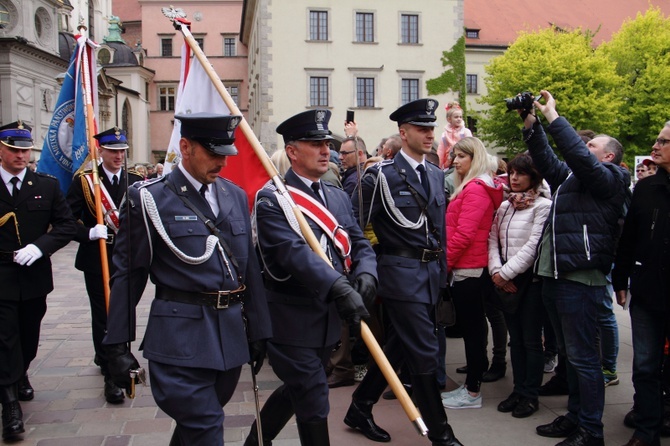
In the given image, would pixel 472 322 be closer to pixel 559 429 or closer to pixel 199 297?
pixel 559 429

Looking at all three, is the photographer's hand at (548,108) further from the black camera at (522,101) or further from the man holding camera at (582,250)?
the black camera at (522,101)

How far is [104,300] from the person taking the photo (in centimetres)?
632

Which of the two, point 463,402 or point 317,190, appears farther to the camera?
point 463,402

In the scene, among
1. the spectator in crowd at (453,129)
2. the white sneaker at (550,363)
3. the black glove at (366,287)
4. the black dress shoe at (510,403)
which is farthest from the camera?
the spectator in crowd at (453,129)

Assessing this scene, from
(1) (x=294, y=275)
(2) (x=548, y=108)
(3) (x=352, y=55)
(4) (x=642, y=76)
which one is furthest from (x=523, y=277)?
(4) (x=642, y=76)

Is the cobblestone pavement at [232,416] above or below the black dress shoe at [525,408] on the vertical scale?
below

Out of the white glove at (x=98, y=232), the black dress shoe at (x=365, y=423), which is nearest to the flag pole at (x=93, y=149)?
the white glove at (x=98, y=232)

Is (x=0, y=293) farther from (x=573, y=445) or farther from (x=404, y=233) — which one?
(x=573, y=445)

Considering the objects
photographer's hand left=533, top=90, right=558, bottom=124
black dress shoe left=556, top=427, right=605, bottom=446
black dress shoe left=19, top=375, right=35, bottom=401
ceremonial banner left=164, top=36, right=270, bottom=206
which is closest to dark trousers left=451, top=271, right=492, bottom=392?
black dress shoe left=556, top=427, right=605, bottom=446

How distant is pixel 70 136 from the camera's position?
21.7 ft

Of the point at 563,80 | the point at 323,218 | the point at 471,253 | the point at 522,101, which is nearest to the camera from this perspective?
the point at 323,218

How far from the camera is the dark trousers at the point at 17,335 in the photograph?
528 centimetres

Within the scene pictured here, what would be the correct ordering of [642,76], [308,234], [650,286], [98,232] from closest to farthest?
[308,234] < [650,286] < [98,232] < [642,76]

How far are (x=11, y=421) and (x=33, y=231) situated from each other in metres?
1.48
